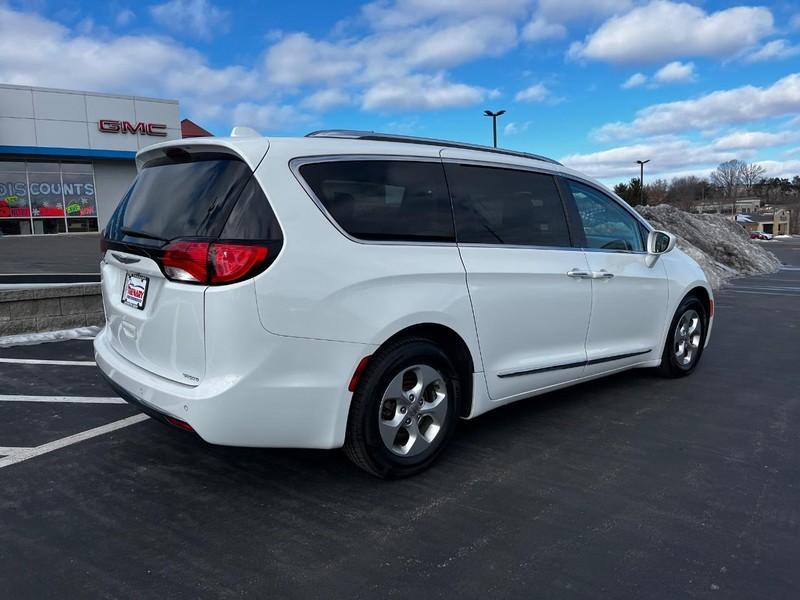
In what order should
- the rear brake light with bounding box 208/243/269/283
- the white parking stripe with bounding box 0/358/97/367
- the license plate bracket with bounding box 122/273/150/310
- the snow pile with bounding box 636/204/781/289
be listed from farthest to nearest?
1. the snow pile with bounding box 636/204/781/289
2. the white parking stripe with bounding box 0/358/97/367
3. the license plate bracket with bounding box 122/273/150/310
4. the rear brake light with bounding box 208/243/269/283

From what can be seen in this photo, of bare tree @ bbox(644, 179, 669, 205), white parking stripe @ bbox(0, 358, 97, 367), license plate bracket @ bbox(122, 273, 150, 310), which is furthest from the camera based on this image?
bare tree @ bbox(644, 179, 669, 205)

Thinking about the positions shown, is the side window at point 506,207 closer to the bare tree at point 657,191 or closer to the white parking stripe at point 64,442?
the white parking stripe at point 64,442

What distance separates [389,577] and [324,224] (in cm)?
158

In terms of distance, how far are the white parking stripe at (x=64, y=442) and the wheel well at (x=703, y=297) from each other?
471 cm

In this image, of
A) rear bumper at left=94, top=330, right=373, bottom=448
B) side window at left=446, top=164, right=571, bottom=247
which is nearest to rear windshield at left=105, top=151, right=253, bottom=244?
rear bumper at left=94, top=330, right=373, bottom=448

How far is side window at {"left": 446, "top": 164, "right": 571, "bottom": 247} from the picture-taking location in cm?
361

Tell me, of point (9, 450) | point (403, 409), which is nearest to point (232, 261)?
point (403, 409)

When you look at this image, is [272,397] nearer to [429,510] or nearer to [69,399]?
[429,510]

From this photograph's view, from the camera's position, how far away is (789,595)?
2.32 metres

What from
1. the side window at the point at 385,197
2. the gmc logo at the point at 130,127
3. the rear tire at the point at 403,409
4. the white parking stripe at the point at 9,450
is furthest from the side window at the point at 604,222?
the gmc logo at the point at 130,127

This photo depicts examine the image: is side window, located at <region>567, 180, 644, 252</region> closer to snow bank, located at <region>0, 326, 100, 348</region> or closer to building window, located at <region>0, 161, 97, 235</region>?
snow bank, located at <region>0, 326, 100, 348</region>

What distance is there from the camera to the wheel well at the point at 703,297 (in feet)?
18.1

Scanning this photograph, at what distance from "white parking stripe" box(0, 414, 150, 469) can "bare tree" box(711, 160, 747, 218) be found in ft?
474

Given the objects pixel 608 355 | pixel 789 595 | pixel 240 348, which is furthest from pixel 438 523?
pixel 608 355
